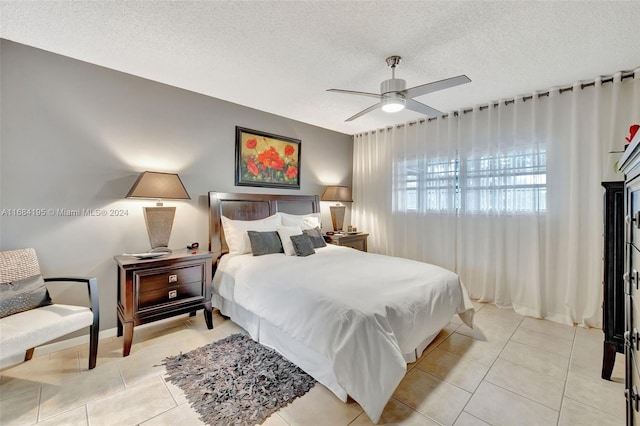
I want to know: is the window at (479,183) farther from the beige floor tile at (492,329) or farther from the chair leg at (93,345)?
the chair leg at (93,345)

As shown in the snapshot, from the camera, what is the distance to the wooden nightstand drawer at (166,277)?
7.94ft

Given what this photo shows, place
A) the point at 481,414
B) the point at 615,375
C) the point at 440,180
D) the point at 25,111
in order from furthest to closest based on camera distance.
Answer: the point at 440,180 → the point at 25,111 → the point at 615,375 → the point at 481,414

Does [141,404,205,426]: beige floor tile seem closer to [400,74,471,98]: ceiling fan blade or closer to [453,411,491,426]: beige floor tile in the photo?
[453,411,491,426]: beige floor tile

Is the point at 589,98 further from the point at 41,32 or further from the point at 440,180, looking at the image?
the point at 41,32

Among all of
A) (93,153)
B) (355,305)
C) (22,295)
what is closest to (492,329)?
(355,305)

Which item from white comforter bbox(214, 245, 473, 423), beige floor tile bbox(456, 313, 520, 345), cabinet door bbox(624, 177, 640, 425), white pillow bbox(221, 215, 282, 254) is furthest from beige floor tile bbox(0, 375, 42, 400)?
beige floor tile bbox(456, 313, 520, 345)

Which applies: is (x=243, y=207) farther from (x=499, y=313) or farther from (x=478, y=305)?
(x=499, y=313)

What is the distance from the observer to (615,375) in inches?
81.3

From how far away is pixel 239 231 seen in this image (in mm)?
3229

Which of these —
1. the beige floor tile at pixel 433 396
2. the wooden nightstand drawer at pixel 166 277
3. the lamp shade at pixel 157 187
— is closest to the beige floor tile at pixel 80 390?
the wooden nightstand drawer at pixel 166 277

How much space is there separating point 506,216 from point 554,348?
5.03ft

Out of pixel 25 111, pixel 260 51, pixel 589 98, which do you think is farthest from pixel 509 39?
pixel 25 111

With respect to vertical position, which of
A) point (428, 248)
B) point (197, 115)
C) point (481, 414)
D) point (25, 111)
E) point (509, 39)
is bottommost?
point (481, 414)

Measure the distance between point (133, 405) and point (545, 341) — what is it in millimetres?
3483
